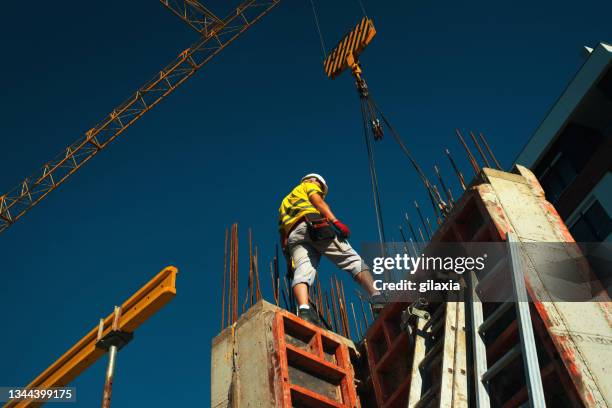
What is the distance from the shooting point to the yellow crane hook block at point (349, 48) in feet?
39.8

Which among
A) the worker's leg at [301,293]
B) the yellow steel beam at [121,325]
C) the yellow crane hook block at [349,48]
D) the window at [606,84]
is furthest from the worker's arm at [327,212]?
the window at [606,84]

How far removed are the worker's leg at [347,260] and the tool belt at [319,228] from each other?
0.49 feet

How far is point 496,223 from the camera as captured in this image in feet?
16.4

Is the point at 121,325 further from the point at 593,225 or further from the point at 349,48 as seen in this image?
the point at 593,225

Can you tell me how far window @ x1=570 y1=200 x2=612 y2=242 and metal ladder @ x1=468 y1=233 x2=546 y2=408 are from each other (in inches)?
598

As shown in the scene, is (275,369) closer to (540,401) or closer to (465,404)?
(465,404)

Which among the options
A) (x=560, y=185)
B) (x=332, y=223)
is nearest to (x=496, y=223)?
(x=332, y=223)

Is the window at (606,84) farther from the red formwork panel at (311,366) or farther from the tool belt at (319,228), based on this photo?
the red formwork panel at (311,366)

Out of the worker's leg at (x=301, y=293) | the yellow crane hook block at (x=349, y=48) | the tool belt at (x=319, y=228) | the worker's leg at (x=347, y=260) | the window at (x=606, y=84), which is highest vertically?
the window at (x=606, y=84)

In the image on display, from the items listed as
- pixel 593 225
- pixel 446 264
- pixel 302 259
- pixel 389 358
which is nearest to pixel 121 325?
pixel 302 259

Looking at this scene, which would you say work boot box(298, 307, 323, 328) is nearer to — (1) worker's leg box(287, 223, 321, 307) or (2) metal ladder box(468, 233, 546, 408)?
(1) worker's leg box(287, 223, 321, 307)

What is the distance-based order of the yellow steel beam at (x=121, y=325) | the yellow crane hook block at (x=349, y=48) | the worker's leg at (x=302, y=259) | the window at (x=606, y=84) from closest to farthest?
the worker's leg at (x=302, y=259)
the yellow steel beam at (x=121, y=325)
the yellow crane hook block at (x=349, y=48)
the window at (x=606, y=84)

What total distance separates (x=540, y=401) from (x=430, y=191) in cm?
736

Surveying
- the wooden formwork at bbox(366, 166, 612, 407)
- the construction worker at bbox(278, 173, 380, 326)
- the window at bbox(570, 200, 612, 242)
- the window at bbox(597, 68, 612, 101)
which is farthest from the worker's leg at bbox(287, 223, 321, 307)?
the window at bbox(597, 68, 612, 101)
